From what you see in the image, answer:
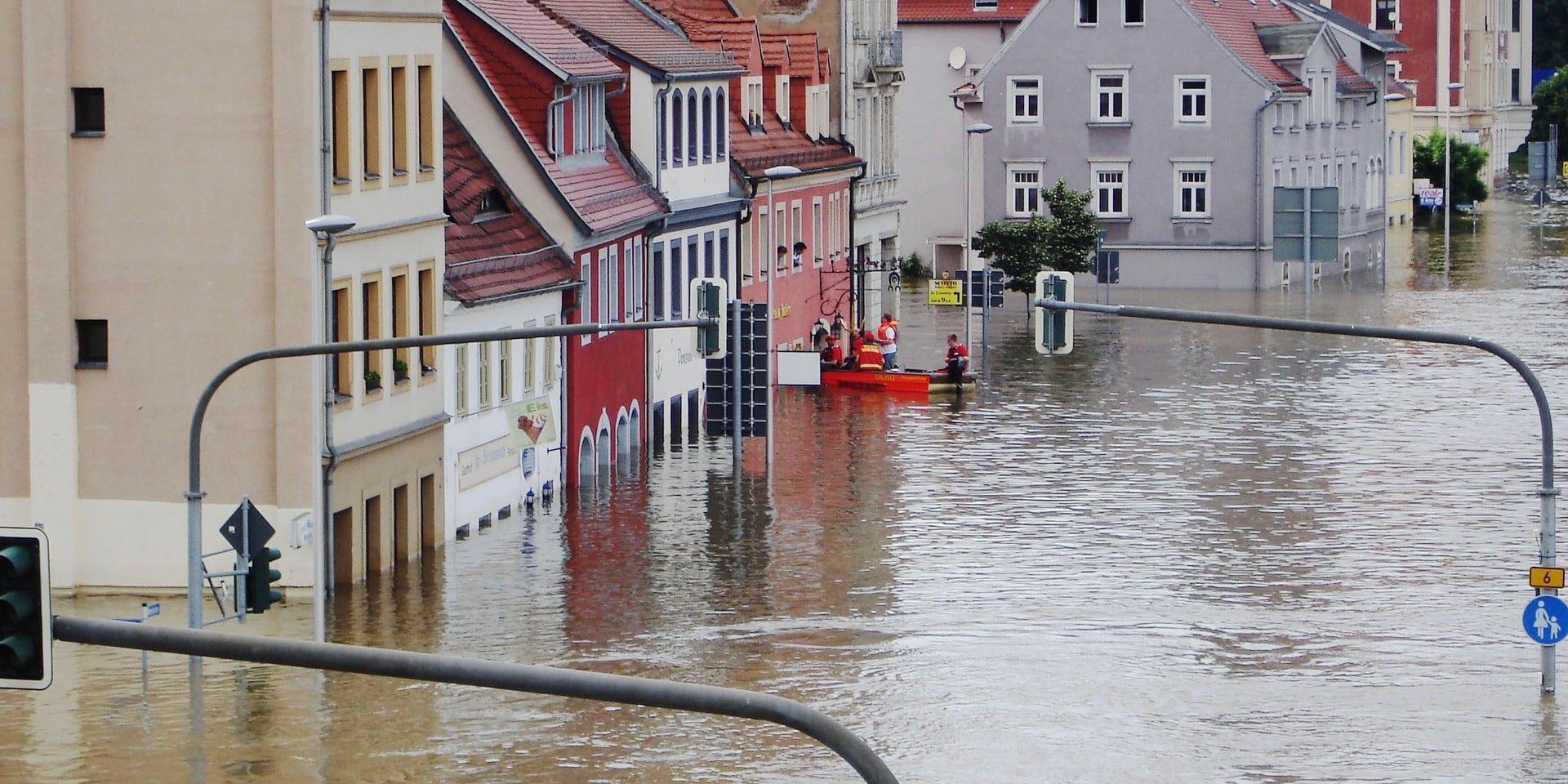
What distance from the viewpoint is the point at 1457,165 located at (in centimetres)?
12412

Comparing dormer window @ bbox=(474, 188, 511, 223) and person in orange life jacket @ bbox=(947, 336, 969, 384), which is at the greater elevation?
dormer window @ bbox=(474, 188, 511, 223)

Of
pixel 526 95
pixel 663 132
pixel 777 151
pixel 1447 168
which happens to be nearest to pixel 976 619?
pixel 526 95

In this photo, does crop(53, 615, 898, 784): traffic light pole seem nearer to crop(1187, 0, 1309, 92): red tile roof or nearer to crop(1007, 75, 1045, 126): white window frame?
crop(1187, 0, 1309, 92): red tile roof

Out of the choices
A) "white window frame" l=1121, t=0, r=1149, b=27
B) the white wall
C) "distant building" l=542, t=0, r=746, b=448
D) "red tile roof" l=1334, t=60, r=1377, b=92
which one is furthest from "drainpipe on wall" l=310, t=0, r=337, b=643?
"red tile roof" l=1334, t=60, r=1377, b=92

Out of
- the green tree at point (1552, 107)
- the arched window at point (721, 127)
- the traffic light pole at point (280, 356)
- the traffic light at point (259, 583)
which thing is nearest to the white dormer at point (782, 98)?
the arched window at point (721, 127)

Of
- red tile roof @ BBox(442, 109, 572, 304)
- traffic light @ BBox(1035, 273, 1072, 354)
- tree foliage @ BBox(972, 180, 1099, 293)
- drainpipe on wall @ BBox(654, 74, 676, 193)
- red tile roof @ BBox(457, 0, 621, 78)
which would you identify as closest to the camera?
traffic light @ BBox(1035, 273, 1072, 354)

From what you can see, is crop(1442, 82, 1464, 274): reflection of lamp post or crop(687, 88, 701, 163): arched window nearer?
crop(687, 88, 701, 163): arched window

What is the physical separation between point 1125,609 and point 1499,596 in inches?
194

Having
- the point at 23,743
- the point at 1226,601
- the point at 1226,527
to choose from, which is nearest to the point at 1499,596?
the point at 1226,601

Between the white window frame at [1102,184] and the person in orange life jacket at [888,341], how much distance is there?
82.0 feet

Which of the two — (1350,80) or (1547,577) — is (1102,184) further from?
(1547,577)

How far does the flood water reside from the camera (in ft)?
82.3

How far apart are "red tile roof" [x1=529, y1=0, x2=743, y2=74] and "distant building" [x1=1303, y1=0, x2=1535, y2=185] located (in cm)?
7638

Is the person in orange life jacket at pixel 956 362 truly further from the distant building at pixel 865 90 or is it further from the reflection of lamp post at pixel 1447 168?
the reflection of lamp post at pixel 1447 168
